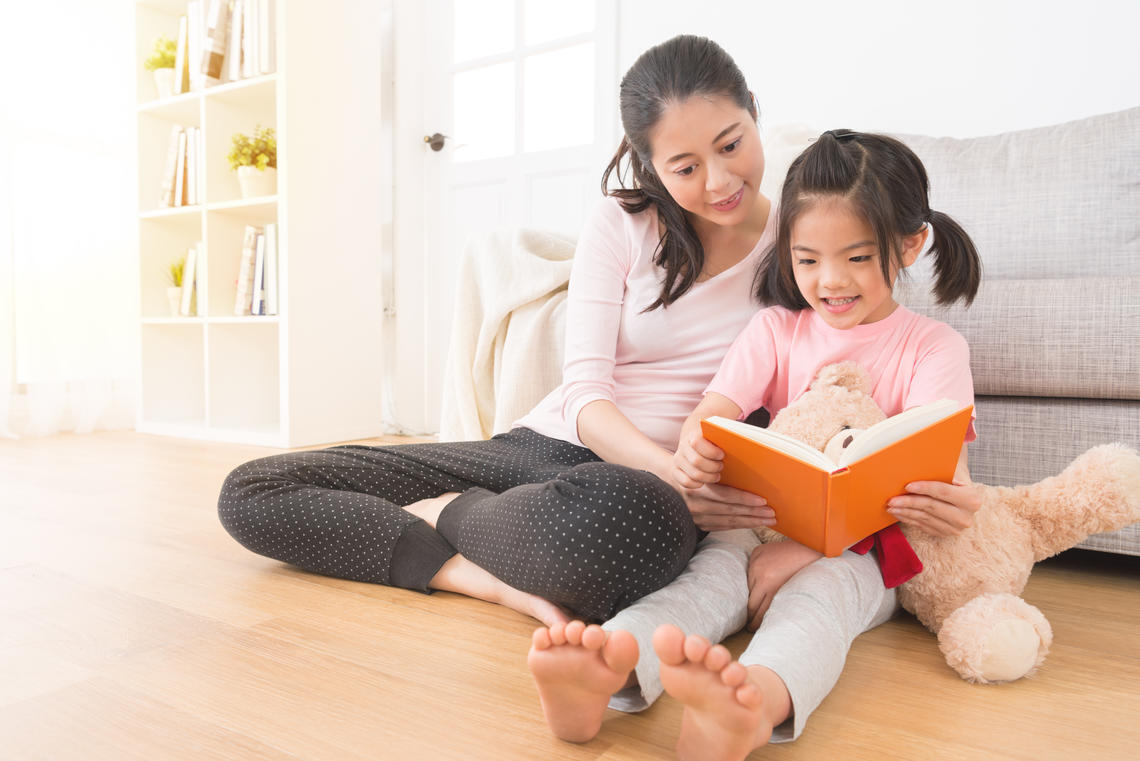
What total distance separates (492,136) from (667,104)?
206 cm

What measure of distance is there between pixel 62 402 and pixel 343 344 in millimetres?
1030

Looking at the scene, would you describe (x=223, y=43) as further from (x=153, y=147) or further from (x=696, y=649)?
(x=696, y=649)

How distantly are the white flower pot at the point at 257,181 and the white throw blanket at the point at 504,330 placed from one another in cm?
115

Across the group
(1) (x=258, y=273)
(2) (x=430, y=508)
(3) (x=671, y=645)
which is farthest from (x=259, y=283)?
(3) (x=671, y=645)

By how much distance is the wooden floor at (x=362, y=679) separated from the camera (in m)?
0.60

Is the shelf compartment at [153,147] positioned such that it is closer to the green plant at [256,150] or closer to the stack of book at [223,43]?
the stack of book at [223,43]

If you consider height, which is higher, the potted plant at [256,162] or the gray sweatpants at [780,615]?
the potted plant at [256,162]

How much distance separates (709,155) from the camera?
3.04ft

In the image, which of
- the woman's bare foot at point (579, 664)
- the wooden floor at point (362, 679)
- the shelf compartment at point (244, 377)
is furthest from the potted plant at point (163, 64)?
the woman's bare foot at point (579, 664)

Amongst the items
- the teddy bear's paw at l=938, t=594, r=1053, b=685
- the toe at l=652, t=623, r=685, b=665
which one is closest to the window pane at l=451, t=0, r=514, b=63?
the teddy bear's paw at l=938, t=594, r=1053, b=685

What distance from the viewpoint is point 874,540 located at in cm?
84

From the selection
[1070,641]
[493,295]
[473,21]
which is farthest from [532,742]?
[473,21]

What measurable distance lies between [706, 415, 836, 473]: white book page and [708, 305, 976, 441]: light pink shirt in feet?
0.76

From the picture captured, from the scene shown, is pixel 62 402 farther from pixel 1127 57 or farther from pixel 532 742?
pixel 1127 57
